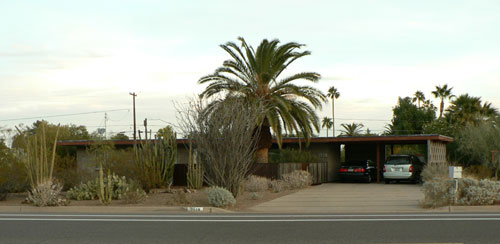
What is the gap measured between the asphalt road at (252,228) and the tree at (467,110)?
4094 cm

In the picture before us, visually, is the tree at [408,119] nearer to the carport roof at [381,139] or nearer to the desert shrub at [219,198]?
the carport roof at [381,139]

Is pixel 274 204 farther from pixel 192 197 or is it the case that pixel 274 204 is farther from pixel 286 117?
pixel 286 117

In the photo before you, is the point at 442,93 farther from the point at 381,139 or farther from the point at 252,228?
the point at 252,228

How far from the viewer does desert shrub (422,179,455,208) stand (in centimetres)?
1606

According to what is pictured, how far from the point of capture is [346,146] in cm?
3978

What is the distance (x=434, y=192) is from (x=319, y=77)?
41.5 ft

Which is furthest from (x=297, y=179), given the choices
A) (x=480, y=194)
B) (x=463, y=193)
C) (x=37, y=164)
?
(x=37, y=164)

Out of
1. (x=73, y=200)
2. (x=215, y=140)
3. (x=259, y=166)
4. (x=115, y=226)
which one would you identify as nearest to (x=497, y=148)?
(x=259, y=166)

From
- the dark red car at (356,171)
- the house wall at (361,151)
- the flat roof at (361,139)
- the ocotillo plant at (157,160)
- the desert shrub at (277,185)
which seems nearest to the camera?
the ocotillo plant at (157,160)

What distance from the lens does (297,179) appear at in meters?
25.8

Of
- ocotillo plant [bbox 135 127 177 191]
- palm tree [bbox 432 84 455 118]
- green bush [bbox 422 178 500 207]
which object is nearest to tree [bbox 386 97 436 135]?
palm tree [bbox 432 84 455 118]

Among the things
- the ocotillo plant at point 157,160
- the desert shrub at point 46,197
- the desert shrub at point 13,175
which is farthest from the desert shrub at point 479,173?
the desert shrub at point 13,175

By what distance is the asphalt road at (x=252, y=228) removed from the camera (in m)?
9.84

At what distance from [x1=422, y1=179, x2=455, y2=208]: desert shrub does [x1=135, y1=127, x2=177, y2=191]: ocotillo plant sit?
10610 millimetres
